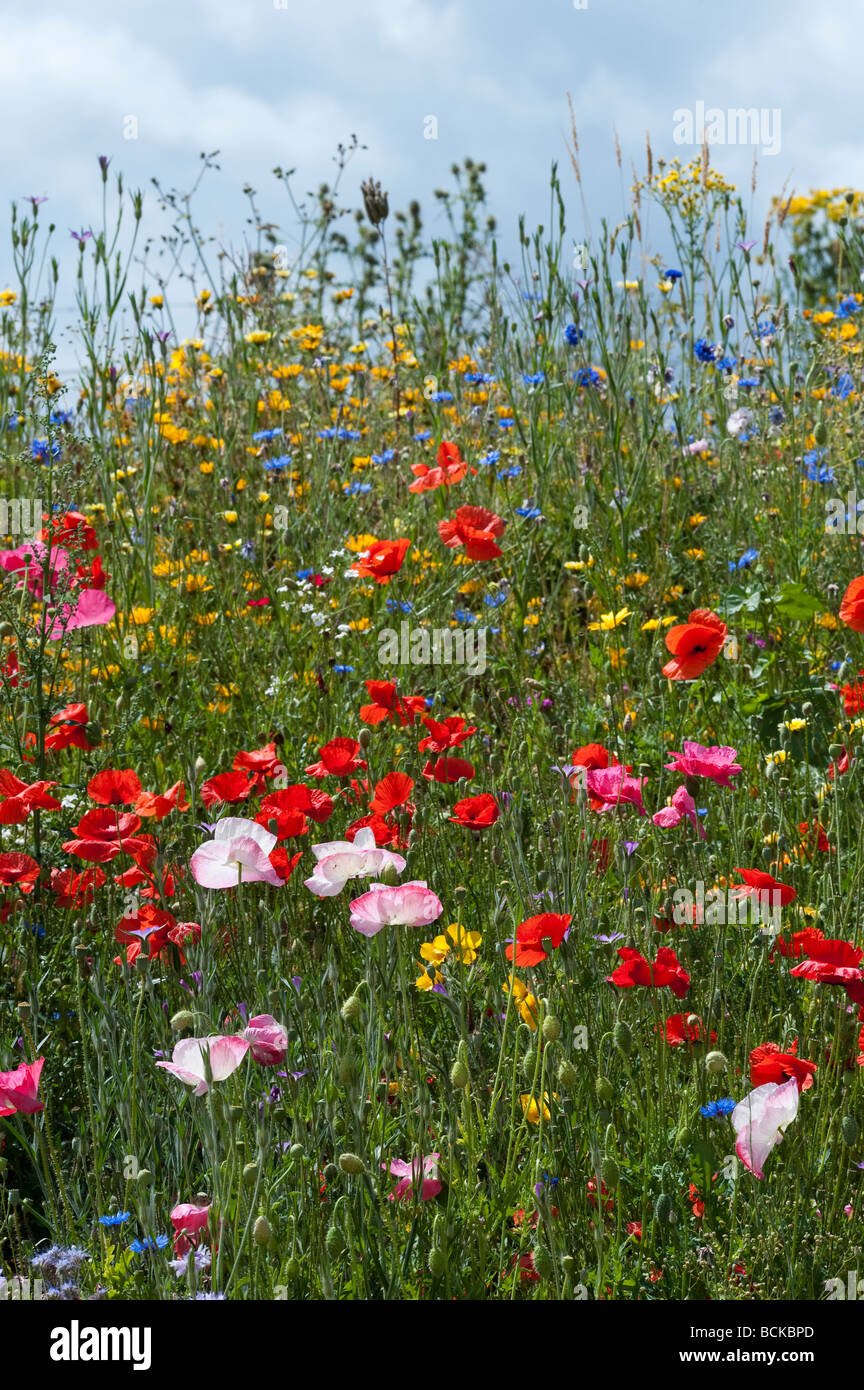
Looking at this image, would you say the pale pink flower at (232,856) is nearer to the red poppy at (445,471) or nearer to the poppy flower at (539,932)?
the poppy flower at (539,932)

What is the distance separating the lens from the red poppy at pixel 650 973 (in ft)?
5.22

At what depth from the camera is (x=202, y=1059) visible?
4.08 ft

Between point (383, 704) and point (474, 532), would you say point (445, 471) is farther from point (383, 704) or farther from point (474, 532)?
point (383, 704)

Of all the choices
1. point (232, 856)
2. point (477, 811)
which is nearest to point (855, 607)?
point (477, 811)

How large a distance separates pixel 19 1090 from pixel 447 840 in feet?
3.45

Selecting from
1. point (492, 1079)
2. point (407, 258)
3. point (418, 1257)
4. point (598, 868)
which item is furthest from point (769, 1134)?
point (407, 258)

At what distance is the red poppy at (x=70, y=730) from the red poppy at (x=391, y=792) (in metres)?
0.75

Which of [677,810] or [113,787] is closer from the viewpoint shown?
[677,810]

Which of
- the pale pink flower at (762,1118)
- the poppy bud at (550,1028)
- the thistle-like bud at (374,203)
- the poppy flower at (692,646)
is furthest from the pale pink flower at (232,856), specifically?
the thistle-like bud at (374,203)

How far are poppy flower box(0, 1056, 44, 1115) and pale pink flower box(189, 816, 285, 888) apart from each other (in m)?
0.31

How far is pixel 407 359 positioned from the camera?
5.33 meters

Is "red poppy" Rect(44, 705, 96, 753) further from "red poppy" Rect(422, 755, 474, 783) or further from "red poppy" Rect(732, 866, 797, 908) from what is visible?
"red poppy" Rect(732, 866, 797, 908)

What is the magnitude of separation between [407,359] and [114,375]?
1720mm

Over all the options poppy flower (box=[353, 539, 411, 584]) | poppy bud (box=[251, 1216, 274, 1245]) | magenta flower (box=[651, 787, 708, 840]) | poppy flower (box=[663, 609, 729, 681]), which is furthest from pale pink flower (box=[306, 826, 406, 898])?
poppy flower (box=[353, 539, 411, 584])
